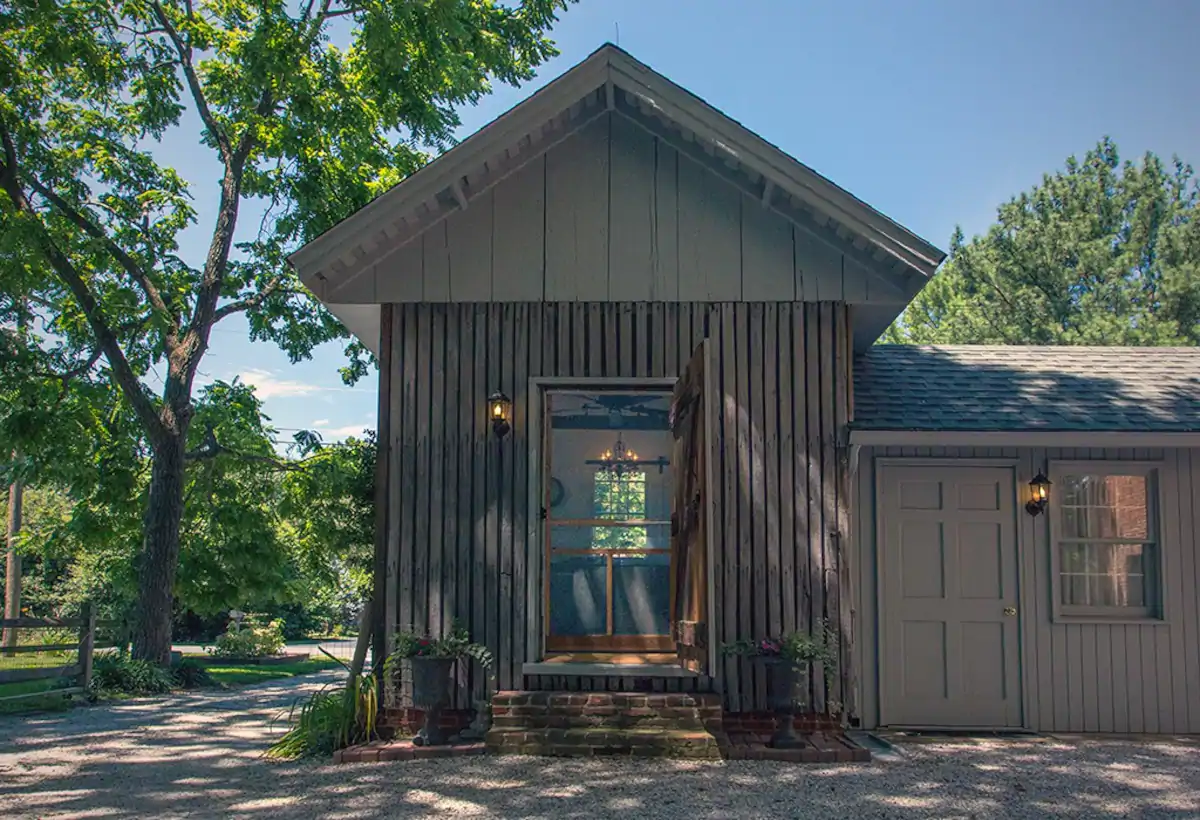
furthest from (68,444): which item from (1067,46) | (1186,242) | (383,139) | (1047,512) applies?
(1067,46)

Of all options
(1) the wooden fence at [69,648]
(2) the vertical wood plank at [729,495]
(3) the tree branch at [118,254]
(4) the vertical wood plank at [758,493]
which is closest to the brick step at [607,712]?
(2) the vertical wood plank at [729,495]

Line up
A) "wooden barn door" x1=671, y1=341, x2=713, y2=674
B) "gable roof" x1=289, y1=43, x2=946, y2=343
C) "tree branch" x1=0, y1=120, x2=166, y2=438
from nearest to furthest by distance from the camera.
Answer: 1. "wooden barn door" x1=671, y1=341, x2=713, y2=674
2. "gable roof" x1=289, y1=43, x2=946, y2=343
3. "tree branch" x1=0, y1=120, x2=166, y2=438

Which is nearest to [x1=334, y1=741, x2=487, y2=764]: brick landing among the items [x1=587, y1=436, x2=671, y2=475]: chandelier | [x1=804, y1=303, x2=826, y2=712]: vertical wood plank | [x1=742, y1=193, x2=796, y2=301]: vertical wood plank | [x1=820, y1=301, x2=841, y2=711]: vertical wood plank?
[x1=804, y1=303, x2=826, y2=712]: vertical wood plank

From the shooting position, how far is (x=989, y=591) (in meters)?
9.39

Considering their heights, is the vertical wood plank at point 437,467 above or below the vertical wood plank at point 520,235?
below

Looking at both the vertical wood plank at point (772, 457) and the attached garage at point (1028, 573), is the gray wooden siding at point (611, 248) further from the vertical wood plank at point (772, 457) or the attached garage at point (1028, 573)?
the attached garage at point (1028, 573)

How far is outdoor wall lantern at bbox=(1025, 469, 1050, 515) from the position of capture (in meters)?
9.28

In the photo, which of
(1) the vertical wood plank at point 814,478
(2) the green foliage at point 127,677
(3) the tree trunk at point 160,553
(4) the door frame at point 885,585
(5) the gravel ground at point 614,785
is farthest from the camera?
(3) the tree trunk at point 160,553

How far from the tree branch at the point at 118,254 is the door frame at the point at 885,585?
11.0m

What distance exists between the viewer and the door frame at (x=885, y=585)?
30.2 ft

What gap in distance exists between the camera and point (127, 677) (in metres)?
14.2

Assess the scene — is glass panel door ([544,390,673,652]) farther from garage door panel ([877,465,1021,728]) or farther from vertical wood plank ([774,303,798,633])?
garage door panel ([877,465,1021,728])

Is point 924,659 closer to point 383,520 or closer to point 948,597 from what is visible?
point 948,597

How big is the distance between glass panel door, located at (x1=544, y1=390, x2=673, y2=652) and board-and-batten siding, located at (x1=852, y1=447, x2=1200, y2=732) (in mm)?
1844
